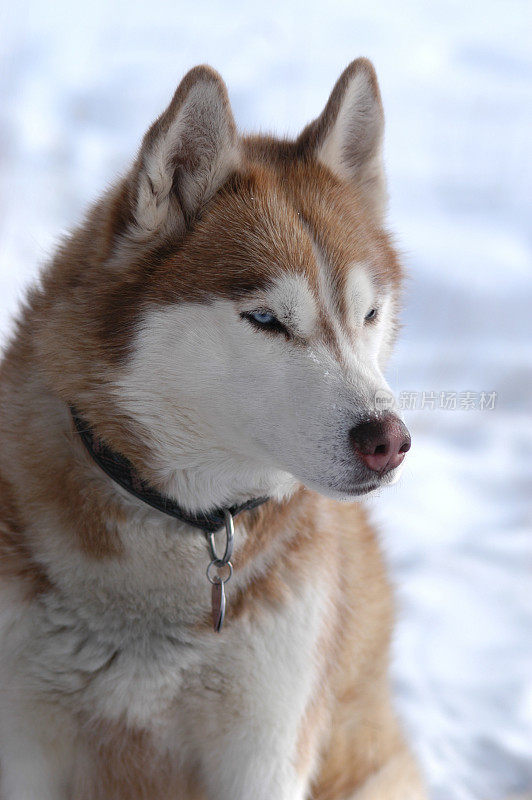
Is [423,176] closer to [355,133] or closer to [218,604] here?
[355,133]

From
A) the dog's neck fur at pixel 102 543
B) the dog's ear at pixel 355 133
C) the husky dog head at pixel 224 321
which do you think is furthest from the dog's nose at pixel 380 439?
the dog's ear at pixel 355 133

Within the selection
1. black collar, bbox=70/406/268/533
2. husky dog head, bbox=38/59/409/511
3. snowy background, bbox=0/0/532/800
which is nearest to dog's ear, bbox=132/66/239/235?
husky dog head, bbox=38/59/409/511

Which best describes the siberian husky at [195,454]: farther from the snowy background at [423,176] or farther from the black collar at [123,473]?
the snowy background at [423,176]

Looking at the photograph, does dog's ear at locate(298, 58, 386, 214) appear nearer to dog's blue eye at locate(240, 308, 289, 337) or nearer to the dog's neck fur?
dog's blue eye at locate(240, 308, 289, 337)

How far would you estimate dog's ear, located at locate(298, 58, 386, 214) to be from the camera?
1.75m

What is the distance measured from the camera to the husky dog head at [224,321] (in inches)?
58.6

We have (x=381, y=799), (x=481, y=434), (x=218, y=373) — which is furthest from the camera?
(x=481, y=434)

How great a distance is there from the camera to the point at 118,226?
160 centimetres

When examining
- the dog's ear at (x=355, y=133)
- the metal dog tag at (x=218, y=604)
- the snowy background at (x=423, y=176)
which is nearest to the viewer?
the metal dog tag at (x=218, y=604)

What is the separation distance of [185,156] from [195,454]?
1.68 feet

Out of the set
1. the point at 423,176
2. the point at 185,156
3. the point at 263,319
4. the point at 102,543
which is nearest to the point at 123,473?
the point at 102,543

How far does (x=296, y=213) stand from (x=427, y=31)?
357 cm

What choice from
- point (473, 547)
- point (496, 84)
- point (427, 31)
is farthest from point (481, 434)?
point (427, 31)

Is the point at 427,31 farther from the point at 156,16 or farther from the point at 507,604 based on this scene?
the point at 507,604
